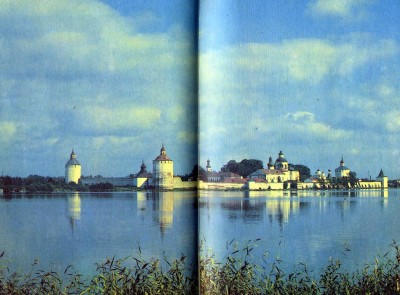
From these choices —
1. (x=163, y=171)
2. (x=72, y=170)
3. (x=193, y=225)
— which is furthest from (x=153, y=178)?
(x=72, y=170)

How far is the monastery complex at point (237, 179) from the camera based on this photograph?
375 centimetres

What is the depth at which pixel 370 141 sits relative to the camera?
3760 millimetres

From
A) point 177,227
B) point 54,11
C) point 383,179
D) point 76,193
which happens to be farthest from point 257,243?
point 54,11

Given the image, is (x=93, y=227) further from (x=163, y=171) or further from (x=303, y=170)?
(x=303, y=170)

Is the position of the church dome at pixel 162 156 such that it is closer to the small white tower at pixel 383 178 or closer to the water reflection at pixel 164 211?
the water reflection at pixel 164 211

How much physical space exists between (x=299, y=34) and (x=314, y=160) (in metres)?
0.72

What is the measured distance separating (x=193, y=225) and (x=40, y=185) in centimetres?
93

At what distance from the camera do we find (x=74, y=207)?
12.0 ft

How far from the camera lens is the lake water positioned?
3521 millimetres


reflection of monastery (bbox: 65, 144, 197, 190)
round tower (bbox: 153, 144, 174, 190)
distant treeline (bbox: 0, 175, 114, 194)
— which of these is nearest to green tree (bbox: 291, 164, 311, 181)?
reflection of monastery (bbox: 65, 144, 197, 190)

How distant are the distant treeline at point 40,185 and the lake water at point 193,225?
41mm

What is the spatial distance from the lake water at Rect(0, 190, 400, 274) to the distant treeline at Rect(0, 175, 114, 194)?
1.6 inches

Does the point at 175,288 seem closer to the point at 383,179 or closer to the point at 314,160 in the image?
the point at 314,160

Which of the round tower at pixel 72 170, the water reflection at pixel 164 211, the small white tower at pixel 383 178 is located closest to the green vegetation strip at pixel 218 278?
the water reflection at pixel 164 211
